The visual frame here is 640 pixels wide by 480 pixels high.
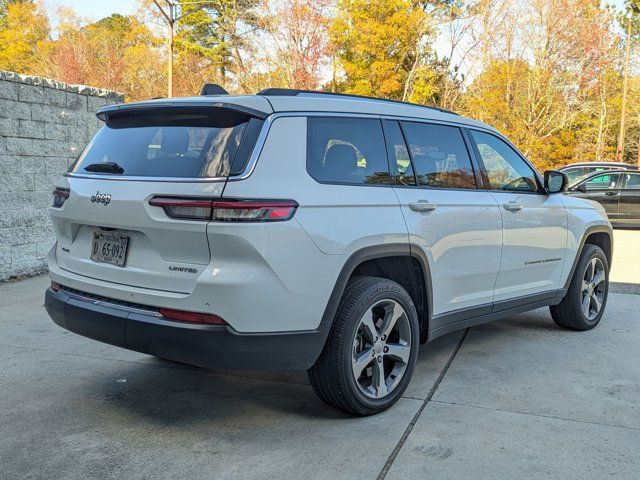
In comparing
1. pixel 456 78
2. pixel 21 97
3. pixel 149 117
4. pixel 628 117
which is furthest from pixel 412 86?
pixel 149 117

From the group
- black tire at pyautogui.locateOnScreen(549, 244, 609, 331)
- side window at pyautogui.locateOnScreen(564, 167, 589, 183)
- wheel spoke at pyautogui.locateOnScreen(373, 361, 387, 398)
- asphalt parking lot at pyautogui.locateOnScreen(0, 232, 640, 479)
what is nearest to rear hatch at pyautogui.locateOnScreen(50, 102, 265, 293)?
asphalt parking lot at pyautogui.locateOnScreen(0, 232, 640, 479)

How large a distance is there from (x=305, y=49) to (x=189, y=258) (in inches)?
1030

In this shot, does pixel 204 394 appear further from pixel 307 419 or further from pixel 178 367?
pixel 307 419

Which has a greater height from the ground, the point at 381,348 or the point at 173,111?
the point at 173,111

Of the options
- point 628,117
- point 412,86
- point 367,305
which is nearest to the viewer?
point 367,305

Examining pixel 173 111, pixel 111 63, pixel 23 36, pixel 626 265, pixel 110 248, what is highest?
pixel 23 36

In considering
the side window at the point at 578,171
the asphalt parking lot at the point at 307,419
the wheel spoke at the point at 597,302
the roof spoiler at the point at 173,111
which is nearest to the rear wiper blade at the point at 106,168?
the roof spoiler at the point at 173,111

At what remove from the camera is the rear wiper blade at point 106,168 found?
3528 millimetres

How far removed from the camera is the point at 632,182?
52.3 feet

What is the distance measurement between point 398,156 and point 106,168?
1731mm

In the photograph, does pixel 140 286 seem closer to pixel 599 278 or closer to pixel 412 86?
pixel 599 278

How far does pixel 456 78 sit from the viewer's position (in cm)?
2936

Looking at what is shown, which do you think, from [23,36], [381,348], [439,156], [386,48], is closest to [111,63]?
[23,36]

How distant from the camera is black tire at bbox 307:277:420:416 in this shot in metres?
3.48
